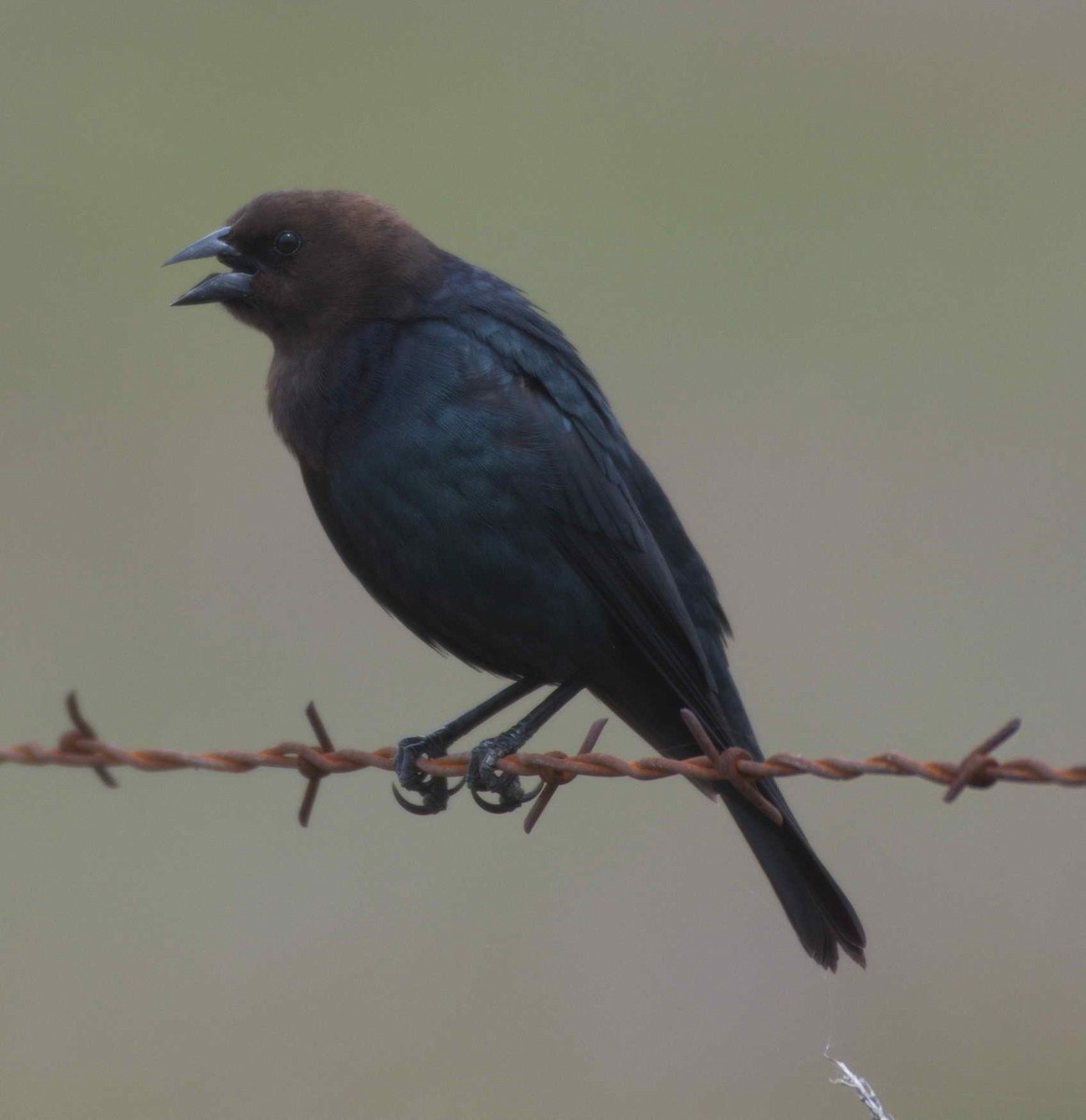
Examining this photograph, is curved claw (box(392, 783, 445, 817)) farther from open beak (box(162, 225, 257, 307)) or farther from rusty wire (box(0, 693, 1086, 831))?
open beak (box(162, 225, 257, 307))

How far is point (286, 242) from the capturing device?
5621 mm

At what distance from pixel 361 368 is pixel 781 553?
4.87 meters

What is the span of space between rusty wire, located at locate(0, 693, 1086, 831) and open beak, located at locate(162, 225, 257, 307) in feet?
5.10

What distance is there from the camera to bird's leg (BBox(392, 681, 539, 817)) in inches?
202

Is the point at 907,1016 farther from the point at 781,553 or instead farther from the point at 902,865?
the point at 781,553

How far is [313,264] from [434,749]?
1.29 meters

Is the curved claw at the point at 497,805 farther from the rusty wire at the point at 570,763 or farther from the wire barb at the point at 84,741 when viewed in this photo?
the wire barb at the point at 84,741

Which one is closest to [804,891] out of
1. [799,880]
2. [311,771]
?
[799,880]

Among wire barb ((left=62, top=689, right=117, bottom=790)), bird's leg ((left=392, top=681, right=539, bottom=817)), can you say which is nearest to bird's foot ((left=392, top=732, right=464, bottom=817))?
bird's leg ((left=392, top=681, right=539, bottom=817))

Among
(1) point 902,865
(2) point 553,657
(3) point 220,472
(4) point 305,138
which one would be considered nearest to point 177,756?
(2) point 553,657

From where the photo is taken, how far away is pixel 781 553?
976cm

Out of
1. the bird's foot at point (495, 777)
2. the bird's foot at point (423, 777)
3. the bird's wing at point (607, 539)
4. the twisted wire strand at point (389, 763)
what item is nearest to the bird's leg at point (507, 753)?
the bird's foot at point (495, 777)

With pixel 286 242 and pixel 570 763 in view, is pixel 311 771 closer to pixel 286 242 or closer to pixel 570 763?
pixel 570 763

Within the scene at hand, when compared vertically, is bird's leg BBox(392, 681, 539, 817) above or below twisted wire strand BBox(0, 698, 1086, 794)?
below
